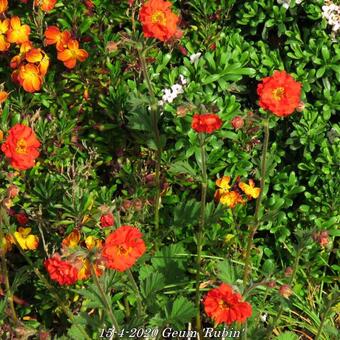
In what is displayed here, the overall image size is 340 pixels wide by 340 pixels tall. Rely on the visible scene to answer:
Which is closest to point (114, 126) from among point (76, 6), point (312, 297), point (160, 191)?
point (160, 191)

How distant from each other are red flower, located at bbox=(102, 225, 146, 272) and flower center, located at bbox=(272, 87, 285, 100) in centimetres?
59

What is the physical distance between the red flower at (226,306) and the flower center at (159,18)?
2.87 ft

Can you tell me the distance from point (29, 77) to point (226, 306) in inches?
58.1

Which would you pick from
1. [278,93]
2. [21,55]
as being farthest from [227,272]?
[21,55]

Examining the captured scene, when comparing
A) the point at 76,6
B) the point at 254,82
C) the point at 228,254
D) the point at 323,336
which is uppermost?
the point at 76,6

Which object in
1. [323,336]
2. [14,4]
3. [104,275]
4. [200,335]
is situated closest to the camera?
[104,275]

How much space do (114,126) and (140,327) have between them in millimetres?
1032

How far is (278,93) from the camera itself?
207 centimetres

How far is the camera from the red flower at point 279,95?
205cm

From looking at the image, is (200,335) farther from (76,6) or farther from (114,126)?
(76,6)

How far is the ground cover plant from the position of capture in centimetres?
273

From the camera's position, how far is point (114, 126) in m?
3.01

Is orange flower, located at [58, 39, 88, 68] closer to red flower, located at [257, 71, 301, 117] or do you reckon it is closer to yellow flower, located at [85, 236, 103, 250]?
yellow flower, located at [85, 236, 103, 250]

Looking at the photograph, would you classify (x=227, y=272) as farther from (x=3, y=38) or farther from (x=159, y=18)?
(x=3, y=38)
